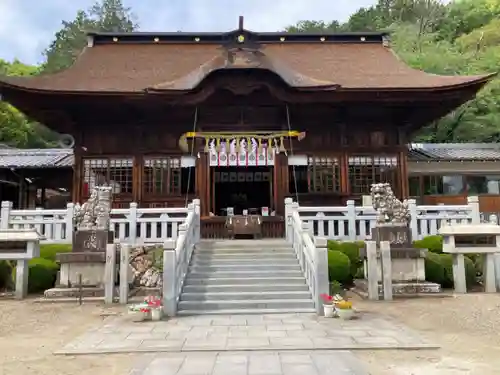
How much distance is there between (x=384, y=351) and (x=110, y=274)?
6348 mm

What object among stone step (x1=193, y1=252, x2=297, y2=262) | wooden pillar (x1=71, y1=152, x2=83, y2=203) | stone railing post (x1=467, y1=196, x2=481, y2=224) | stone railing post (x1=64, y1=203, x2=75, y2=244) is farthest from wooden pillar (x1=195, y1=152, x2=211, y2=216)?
stone railing post (x1=467, y1=196, x2=481, y2=224)

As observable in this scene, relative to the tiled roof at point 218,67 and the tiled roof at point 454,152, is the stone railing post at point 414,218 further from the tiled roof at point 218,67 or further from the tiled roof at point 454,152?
the tiled roof at point 454,152

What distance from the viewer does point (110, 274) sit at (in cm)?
1006

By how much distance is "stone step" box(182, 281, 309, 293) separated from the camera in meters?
9.83

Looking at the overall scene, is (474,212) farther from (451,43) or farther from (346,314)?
(451,43)

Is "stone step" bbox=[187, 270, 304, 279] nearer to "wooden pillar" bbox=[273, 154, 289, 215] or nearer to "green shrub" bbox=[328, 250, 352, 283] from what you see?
"green shrub" bbox=[328, 250, 352, 283]

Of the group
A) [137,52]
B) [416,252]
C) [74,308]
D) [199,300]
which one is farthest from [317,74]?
[74,308]

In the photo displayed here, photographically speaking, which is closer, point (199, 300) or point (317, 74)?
point (199, 300)

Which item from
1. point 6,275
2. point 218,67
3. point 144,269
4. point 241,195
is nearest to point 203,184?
point 218,67

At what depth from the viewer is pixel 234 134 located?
1509 cm

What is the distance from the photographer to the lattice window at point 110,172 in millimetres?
15555

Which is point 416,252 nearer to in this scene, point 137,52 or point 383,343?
point 383,343

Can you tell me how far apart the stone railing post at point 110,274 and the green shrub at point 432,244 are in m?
7.83

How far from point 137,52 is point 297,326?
51.7 ft
